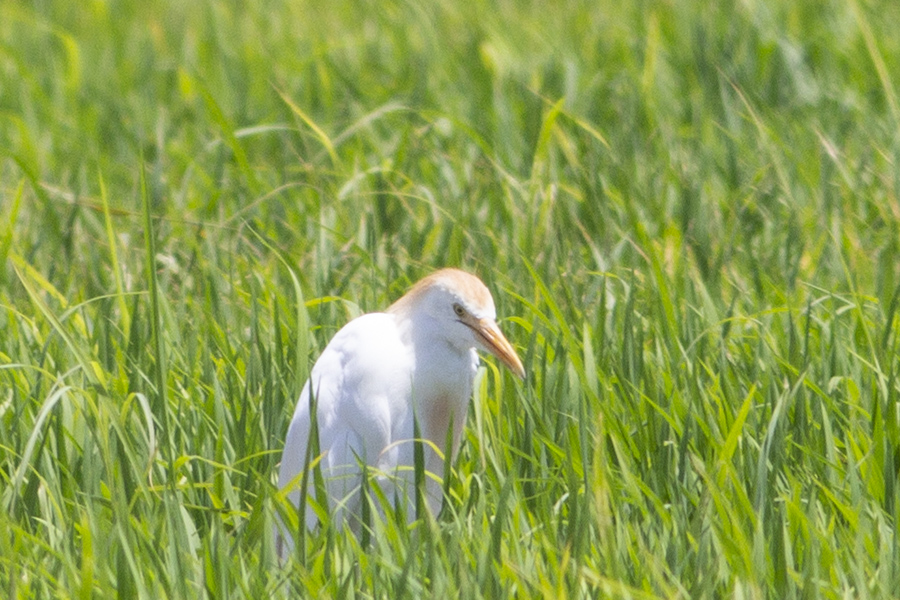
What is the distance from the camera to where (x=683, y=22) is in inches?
214

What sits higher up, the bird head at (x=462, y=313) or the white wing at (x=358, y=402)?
the bird head at (x=462, y=313)

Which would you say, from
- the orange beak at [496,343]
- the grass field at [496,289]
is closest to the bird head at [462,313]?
the orange beak at [496,343]

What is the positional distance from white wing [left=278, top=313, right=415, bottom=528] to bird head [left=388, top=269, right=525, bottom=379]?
3.8 inches

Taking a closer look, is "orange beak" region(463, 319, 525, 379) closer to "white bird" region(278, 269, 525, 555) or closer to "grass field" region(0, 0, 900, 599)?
"white bird" region(278, 269, 525, 555)

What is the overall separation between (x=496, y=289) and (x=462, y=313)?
800 mm

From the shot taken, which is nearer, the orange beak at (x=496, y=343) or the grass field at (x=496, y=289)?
the grass field at (x=496, y=289)

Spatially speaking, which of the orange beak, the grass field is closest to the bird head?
the orange beak

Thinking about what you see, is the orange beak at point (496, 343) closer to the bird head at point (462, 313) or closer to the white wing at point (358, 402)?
the bird head at point (462, 313)

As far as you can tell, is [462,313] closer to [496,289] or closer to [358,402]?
[358,402]

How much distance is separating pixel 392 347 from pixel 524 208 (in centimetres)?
149

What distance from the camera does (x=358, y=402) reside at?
2.40 m

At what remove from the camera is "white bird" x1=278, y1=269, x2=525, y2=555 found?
7.73 ft

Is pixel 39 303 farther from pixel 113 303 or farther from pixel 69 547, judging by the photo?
pixel 113 303

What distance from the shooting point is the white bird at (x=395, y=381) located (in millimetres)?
2357
